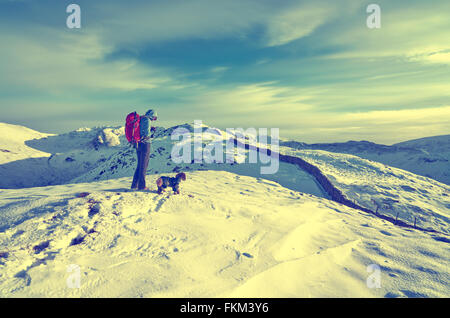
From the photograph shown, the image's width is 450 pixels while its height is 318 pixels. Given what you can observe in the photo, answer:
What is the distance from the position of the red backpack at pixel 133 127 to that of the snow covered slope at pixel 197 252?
176cm

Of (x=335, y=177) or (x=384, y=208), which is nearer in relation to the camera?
(x=384, y=208)

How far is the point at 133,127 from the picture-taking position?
7.77 metres

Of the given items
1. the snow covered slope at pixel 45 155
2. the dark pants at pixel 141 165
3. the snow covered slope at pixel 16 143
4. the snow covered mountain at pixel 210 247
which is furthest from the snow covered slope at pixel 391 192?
the snow covered slope at pixel 16 143

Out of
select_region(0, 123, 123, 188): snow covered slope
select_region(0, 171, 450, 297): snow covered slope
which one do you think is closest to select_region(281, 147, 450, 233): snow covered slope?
select_region(0, 171, 450, 297): snow covered slope

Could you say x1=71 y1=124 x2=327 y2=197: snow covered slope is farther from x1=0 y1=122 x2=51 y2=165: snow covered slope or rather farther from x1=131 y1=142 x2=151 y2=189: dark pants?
x1=0 y1=122 x2=51 y2=165: snow covered slope

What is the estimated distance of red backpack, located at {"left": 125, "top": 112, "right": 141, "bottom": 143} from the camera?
25.5ft

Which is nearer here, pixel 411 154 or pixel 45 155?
pixel 45 155

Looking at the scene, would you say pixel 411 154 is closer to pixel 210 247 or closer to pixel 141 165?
pixel 141 165

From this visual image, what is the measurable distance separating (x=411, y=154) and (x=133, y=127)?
121ft

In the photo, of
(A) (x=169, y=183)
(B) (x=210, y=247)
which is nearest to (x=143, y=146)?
(A) (x=169, y=183)

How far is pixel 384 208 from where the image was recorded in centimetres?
1155

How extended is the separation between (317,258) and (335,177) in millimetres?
11650
